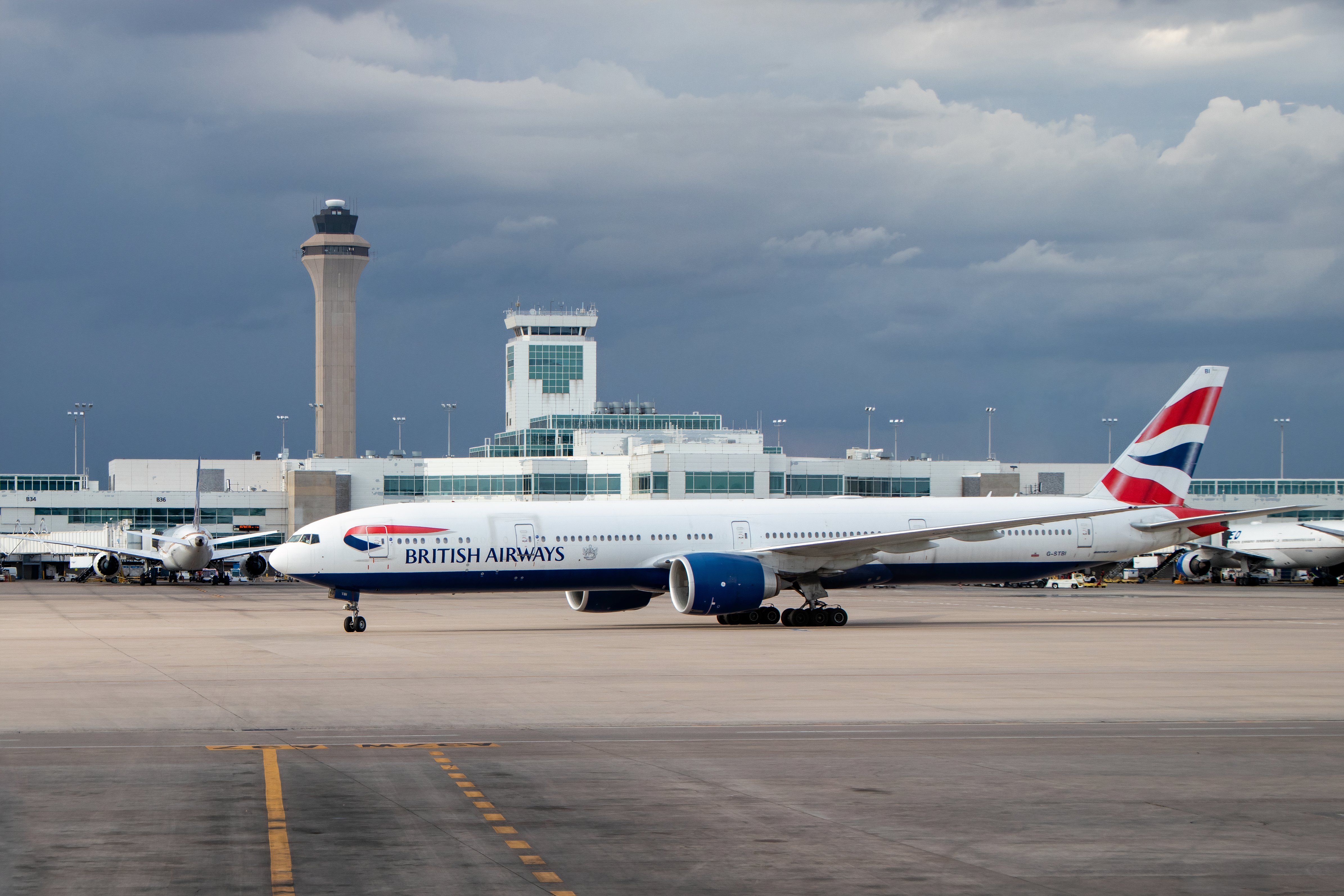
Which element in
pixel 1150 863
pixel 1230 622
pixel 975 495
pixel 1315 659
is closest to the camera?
pixel 1150 863

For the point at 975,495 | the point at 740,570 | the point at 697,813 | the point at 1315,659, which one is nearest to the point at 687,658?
the point at 740,570

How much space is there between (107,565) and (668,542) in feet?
205

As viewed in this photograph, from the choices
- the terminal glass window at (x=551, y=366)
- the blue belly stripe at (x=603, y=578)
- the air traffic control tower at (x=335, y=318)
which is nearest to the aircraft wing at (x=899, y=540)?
the blue belly stripe at (x=603, y=578)

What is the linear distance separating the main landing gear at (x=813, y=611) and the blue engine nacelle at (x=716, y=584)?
197 cm

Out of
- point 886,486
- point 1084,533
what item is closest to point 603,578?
point 1084,533

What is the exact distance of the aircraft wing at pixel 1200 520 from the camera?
1668 inches

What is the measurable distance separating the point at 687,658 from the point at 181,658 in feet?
36.0

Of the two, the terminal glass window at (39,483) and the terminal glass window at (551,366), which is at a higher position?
the terminal glass window at (551,366)

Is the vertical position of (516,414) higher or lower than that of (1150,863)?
higher

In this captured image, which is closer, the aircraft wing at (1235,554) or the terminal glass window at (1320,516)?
the aircraft wing at (1235,554)

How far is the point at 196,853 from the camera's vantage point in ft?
37.7

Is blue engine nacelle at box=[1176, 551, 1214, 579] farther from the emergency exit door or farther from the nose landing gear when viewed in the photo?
the nose landing gear

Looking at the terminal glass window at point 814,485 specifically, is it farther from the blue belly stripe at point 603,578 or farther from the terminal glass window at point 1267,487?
the blue belly stripe at point 603,578

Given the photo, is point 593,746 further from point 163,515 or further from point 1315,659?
point 163,515
